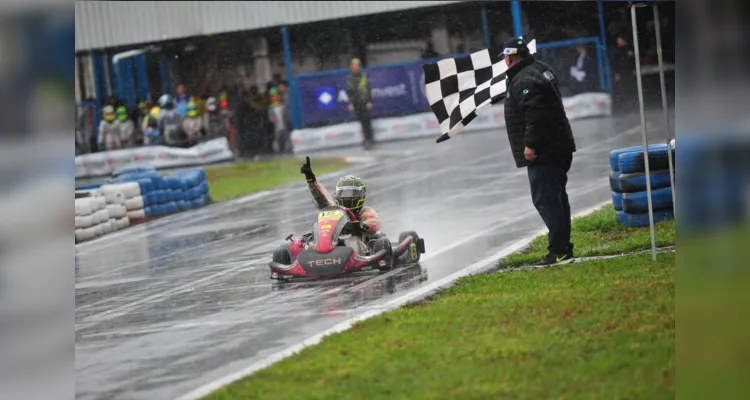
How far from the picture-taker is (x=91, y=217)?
16656 mm

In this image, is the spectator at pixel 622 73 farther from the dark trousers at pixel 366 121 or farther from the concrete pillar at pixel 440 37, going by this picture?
the dark trousers at pixel 366 121

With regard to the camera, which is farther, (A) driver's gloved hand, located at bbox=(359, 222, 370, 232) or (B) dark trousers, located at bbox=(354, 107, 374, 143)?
(B) dark trousers, located at bbox=(354, 107, 374, 143)

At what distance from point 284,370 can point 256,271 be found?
4552mm

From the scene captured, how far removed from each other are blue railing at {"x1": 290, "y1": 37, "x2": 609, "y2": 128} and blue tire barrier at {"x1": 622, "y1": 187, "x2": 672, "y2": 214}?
49.3ft

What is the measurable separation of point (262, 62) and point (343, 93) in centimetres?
331

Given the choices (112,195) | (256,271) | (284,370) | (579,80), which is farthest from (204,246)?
(579,80)

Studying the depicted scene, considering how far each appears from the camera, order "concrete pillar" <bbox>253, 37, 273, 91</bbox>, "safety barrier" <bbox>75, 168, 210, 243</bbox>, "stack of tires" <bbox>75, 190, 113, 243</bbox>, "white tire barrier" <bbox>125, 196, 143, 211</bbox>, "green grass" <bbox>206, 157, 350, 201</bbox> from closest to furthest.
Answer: "stack of tires" <bbox>75, 190, 113, 243</bbox>, "safety barrier" <bbox>75, 168, 210, 243</bbox>, "white tire barrier" <bbox>125, 196, 143, 211</bbox>, "green grass" <bbox>206, 157, 350, 201</bbox>, "concrete pillar" <bbox>253, 37, 273, 91</bbox>

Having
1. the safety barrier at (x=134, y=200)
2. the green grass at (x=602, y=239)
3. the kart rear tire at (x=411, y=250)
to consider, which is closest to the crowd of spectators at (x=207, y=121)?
the safety barrier at (x=134, y=200)

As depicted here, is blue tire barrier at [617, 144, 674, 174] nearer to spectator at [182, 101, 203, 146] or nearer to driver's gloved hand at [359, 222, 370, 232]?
driver's gloved hand at [359, 222, 370, 232]

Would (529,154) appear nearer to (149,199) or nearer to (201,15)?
(149,199)

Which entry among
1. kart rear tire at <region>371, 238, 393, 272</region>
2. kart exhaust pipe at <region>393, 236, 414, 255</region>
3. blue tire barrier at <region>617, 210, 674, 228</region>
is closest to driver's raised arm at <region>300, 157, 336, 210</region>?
kart rear tire at <region>371, 238, 393, 272</region>

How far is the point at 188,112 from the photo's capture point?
27.5 meters

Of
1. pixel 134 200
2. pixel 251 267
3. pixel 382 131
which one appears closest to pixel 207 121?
pixel 382 131

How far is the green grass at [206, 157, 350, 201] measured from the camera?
2041cm
